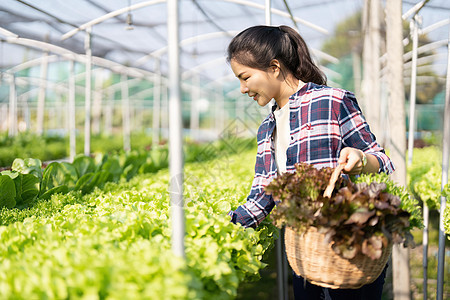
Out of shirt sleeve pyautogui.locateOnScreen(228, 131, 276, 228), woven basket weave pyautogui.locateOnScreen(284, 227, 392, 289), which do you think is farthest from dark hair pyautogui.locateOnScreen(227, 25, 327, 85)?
woven basket weave pyautogui.locateOnScreen(284, 227, 392, 289)

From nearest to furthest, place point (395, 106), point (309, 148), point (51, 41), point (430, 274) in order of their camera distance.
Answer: point (309, 148) → point (395, 106) → point (430, 274) → point (51, 41)

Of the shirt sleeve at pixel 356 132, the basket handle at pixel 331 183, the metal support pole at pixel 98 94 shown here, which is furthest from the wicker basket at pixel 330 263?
the metal support pole at pixel 98 94

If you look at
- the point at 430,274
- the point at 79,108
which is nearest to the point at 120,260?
the point at 430,274

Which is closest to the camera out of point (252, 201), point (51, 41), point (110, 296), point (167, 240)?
point (110, 296)

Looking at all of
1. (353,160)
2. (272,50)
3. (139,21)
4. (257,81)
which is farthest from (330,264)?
(139,21)

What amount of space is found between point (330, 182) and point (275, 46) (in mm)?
782

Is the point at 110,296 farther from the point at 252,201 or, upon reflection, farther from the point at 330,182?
the point at 252,201

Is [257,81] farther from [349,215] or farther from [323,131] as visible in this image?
[349,215]

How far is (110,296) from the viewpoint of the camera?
3.65ft

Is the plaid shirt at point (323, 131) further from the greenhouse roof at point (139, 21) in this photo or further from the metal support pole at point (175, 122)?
the greenhouse roof at point (139, 21)

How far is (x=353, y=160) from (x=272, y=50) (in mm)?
711

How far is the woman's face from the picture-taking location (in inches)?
80.7

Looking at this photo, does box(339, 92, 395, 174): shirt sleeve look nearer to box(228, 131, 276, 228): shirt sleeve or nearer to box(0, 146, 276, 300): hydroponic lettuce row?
box(228, 131, 276, 228): shirt sleeve

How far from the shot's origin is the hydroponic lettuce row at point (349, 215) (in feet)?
4.85
